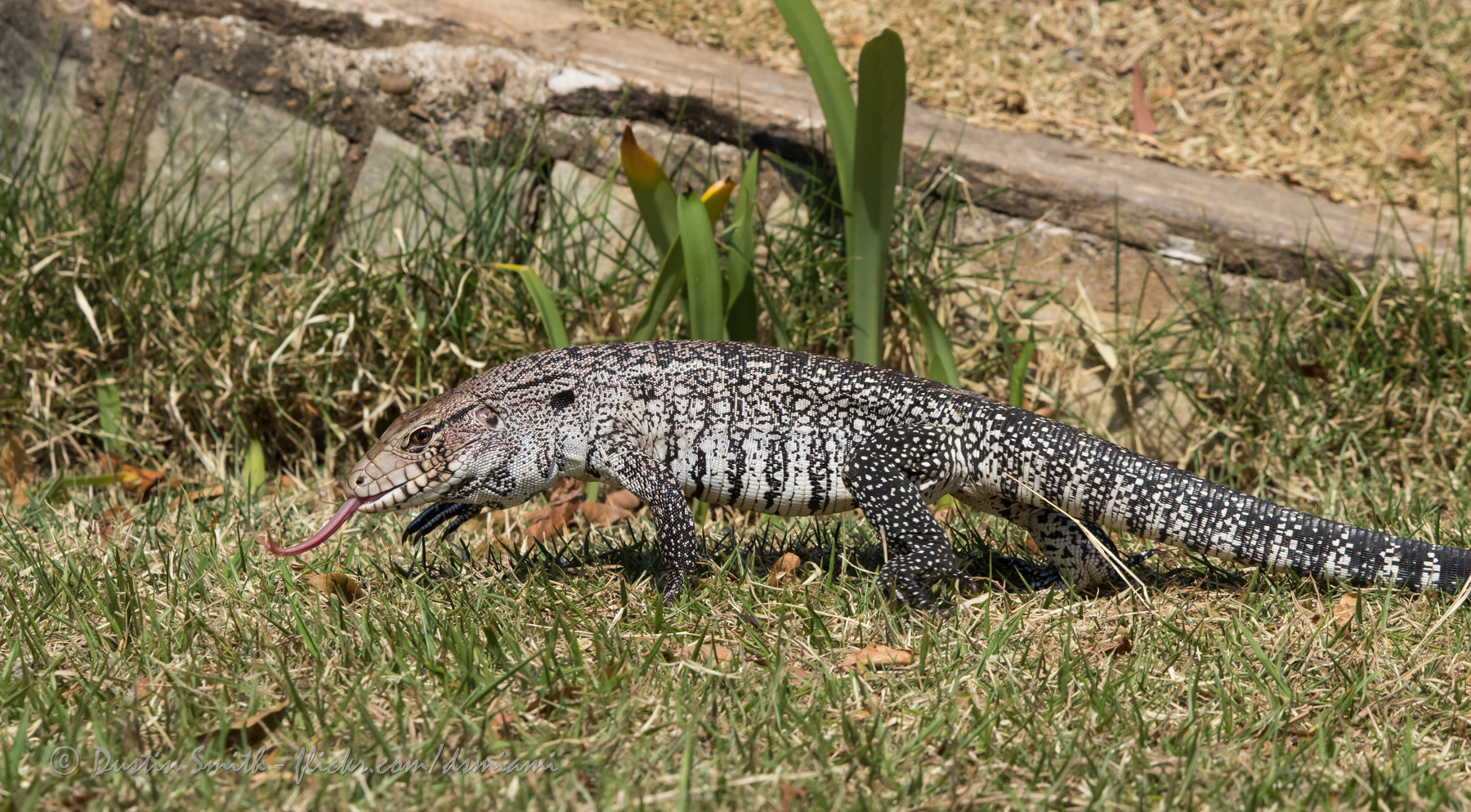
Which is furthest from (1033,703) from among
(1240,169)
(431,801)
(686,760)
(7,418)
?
(7,418)

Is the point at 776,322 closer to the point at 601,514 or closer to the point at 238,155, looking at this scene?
the point at 601,514

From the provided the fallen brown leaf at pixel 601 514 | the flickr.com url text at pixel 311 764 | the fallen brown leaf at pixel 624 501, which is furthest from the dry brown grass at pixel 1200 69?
the flickr.com url text at pixel 311 764

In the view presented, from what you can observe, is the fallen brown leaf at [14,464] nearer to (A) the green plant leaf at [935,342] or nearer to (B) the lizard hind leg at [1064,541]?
(A) the green plant leaf at [935,342]

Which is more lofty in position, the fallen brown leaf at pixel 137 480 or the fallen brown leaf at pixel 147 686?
the fallen brown leaf at pixel 147 686

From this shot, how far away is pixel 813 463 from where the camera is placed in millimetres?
3061

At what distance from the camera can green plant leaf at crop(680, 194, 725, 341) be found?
3713 millimetres

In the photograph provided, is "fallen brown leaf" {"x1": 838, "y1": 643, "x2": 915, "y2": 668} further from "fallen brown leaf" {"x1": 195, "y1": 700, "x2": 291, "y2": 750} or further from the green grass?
"fallen brown leaf" {"x1": 195, "y1": 700, "x2": 291, "y2": 750}

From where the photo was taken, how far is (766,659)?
256 cm

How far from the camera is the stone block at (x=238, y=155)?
5.32 metres

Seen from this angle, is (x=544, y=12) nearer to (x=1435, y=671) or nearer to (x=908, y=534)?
(x=908, y=534)

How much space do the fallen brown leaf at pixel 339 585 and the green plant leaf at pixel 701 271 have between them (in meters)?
1.31

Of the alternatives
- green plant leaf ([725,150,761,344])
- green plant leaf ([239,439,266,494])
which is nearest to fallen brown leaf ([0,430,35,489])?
green plant leaf ([239,439,266,494])

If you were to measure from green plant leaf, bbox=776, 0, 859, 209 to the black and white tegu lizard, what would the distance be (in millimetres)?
1184

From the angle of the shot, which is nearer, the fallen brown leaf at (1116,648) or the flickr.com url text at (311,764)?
the flickr.com url text at (311,764)
